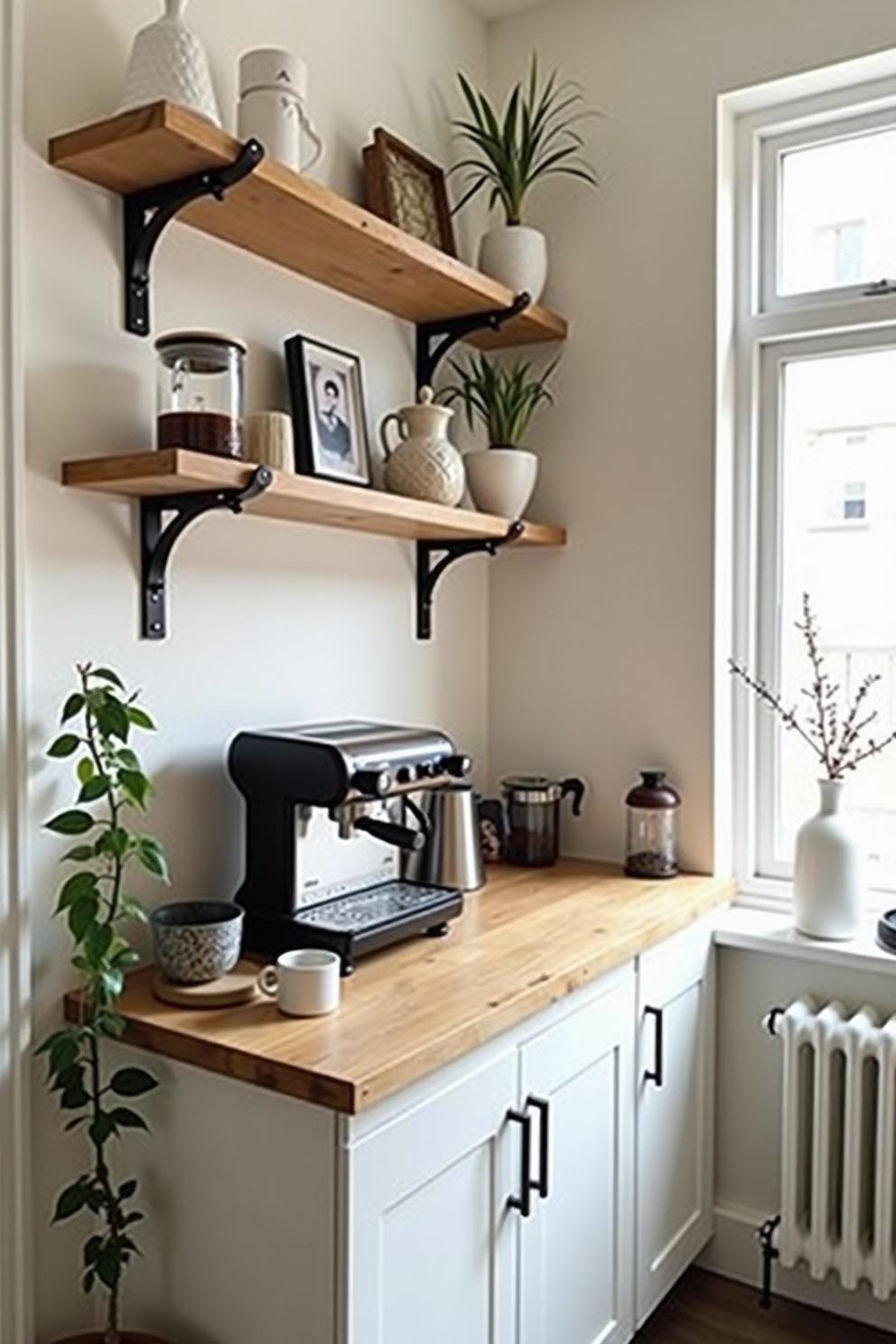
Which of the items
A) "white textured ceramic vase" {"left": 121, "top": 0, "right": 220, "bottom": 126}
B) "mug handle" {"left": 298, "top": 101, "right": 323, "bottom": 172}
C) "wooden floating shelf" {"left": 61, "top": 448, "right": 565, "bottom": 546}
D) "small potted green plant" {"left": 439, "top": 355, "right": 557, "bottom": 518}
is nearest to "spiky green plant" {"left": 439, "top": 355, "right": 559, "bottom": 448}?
"small potted green plant" {"left": 439, "top": 355, "right": 557, "bottom": 518}

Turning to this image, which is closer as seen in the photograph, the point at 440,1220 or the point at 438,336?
the point at 440,1220

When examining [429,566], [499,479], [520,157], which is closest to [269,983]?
[429,566]

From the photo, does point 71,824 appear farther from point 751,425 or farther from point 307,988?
point 751,425

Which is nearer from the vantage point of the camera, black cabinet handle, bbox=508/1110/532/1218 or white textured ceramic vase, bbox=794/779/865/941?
black cabinet handle, bbox=508/1110/532/1218

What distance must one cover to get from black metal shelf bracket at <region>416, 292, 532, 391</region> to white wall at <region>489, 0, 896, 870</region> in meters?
0.29

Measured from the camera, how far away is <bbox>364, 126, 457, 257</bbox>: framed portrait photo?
2178 mm

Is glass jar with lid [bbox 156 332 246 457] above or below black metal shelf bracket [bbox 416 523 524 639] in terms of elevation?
above

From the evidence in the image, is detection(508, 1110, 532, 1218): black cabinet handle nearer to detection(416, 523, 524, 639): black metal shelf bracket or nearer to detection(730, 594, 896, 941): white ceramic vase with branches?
detection(730, 594, 896, 941): white ceramic vase with branches

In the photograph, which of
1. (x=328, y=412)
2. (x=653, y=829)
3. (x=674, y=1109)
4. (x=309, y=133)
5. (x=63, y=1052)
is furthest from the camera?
(x=653, y=829)

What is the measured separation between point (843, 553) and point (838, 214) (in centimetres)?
73

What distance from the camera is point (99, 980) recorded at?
148 centimetres

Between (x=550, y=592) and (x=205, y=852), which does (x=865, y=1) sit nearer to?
(x=550, y=592)

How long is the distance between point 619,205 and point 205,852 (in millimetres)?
1693

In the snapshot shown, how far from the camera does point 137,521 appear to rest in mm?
1715
